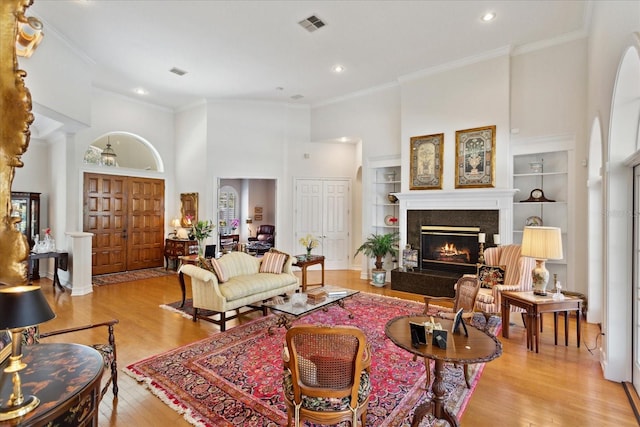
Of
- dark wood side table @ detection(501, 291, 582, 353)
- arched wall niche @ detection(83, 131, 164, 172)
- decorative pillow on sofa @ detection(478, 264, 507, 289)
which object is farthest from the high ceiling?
dark wood side table @ detection(501, 291, 582, 353)

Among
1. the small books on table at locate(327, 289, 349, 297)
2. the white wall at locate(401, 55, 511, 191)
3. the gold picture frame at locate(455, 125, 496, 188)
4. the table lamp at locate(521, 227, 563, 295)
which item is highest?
the white wall at locate(401, 55, 511, 191)

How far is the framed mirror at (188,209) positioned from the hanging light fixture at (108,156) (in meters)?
1.75

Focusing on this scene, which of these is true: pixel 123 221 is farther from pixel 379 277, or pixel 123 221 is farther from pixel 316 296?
pixel 379 277

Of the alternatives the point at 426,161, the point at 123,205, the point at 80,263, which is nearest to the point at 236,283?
the point at 80,263

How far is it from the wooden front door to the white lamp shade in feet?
27.1

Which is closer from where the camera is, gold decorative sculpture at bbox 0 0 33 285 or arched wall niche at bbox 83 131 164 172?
gold decorative sculpture at bbox 0 0 33 285

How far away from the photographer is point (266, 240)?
10.9 metres

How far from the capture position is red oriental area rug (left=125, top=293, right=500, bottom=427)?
2381 millimetres

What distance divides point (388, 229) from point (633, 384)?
508 cm

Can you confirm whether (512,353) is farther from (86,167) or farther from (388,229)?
(86,167)

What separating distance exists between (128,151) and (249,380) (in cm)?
751

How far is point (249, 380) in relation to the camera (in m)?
2.85

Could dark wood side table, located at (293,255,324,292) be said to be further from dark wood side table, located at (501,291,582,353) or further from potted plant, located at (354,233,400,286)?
dark wood side table, located at (501,291,582,353)

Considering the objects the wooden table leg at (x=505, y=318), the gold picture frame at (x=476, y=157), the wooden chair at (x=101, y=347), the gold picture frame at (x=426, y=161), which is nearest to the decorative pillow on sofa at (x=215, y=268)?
the wooden chair at (x=101, y=347)
